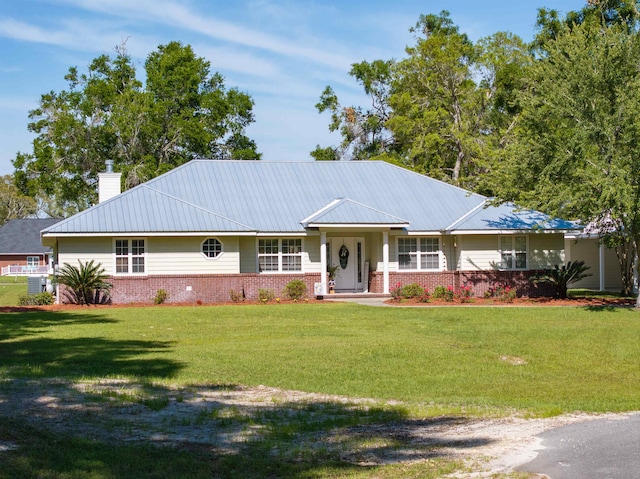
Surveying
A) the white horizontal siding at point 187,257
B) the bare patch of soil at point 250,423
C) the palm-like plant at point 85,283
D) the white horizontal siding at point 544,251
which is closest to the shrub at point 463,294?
the white horizontal siding at point 544,251

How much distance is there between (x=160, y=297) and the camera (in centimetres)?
2875

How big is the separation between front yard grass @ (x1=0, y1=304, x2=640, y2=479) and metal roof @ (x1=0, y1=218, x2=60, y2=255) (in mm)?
53685

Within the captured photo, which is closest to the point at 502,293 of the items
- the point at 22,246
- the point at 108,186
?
the point at 108,186

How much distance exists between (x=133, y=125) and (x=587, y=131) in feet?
99.6

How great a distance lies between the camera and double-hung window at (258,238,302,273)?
31.0 meters

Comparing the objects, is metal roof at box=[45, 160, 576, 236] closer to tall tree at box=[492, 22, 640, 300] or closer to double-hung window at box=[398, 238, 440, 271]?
double-hung window at box=[398, 238, 440, 271]

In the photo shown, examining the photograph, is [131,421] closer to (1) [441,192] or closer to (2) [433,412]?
(2) [433,412]

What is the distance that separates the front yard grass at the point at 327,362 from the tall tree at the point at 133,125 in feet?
81.9

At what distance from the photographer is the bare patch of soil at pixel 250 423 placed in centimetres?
843

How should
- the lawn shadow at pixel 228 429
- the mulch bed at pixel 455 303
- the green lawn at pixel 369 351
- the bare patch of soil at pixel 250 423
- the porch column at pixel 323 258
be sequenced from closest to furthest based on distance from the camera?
the lawn shadow at pixel 228 429 < the bare patch of soil at pixel 250 423 < the green lawn at pixel 369 351 < the mulch bed at pixel 455 303 < the porch column at pixel 323 258

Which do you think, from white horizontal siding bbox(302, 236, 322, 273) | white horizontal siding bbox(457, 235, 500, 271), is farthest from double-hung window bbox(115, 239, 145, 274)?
white horizontal siding bbox(457, 235, 500, 271)

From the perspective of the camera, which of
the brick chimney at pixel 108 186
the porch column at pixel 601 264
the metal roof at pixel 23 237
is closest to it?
the brick chimney at pixel 108 186

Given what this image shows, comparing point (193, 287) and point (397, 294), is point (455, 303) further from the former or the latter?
point (193, 287)

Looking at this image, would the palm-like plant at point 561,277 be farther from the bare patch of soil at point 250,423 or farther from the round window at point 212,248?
the bare patch of soil at point 250,423
